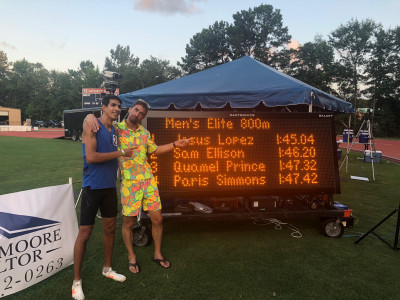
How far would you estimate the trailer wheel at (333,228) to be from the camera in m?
4.25

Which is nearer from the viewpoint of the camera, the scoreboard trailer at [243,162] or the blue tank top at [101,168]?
the blue tank top at [101,168]

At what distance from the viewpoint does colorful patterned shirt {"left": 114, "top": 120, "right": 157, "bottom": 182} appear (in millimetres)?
2990

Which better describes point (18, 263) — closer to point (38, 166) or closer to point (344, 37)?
point (38, 166)

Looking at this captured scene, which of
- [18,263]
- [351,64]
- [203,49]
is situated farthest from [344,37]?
[18,263]

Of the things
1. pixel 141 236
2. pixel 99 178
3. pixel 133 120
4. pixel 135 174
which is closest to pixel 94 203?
pixel 99 178

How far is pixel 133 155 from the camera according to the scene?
9.84ft

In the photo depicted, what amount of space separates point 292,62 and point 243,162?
167 feet

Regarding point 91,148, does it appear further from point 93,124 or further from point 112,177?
point 112,177

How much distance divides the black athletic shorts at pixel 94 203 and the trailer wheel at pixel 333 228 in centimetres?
345

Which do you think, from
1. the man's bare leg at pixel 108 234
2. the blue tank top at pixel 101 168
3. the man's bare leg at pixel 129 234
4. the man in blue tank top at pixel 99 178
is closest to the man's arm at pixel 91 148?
the man in blue tank top at pixel 99 178

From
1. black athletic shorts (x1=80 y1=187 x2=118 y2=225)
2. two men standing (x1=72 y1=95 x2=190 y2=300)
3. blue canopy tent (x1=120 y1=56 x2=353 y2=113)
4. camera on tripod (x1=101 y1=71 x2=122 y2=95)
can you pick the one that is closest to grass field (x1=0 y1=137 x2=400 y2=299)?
two men standing (x1=72 y1=95 x2=190 y2=300)

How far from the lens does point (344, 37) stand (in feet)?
148

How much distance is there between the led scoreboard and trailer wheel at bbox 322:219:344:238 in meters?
0.58

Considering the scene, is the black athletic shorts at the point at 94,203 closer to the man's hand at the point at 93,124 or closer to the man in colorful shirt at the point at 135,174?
the man in colorful shirt at the point at 135,174
